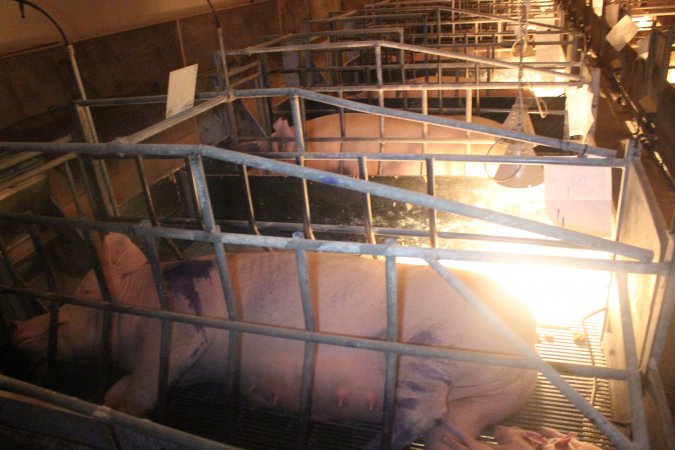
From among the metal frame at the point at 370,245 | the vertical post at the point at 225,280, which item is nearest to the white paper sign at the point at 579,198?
the metal frame at the point at 370,245

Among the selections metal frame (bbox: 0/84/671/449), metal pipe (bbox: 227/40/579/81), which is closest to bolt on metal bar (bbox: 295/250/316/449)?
metal frame (bbox: 0/84/671/449)

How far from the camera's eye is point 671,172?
5266 millimetres

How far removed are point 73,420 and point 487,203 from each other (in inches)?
125

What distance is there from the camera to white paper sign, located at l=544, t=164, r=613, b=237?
8.07 ft

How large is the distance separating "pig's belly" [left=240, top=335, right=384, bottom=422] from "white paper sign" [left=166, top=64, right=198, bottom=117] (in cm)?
138

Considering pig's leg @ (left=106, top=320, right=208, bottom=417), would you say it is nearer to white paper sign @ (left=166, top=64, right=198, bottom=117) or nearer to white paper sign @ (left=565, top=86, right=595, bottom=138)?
white paper sign @ (left=166, top=64, right=198, bottom=117)

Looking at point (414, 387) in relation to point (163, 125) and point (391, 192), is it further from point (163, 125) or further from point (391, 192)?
point (163, 125)

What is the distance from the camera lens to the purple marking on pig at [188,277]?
2.80m

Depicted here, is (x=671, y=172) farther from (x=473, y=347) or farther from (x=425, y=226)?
(x=473, y=347)

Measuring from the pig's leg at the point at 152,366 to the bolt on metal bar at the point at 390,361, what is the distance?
1.05 meters

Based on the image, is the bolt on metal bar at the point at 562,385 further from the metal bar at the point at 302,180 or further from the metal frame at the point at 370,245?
the metal bar at the point at 302,180

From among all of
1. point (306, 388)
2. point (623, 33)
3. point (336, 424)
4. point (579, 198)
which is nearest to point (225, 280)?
point (306, 388)

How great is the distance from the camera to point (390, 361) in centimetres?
215

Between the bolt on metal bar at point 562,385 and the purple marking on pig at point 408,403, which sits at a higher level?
the bolt on metal bar at point 562,385
